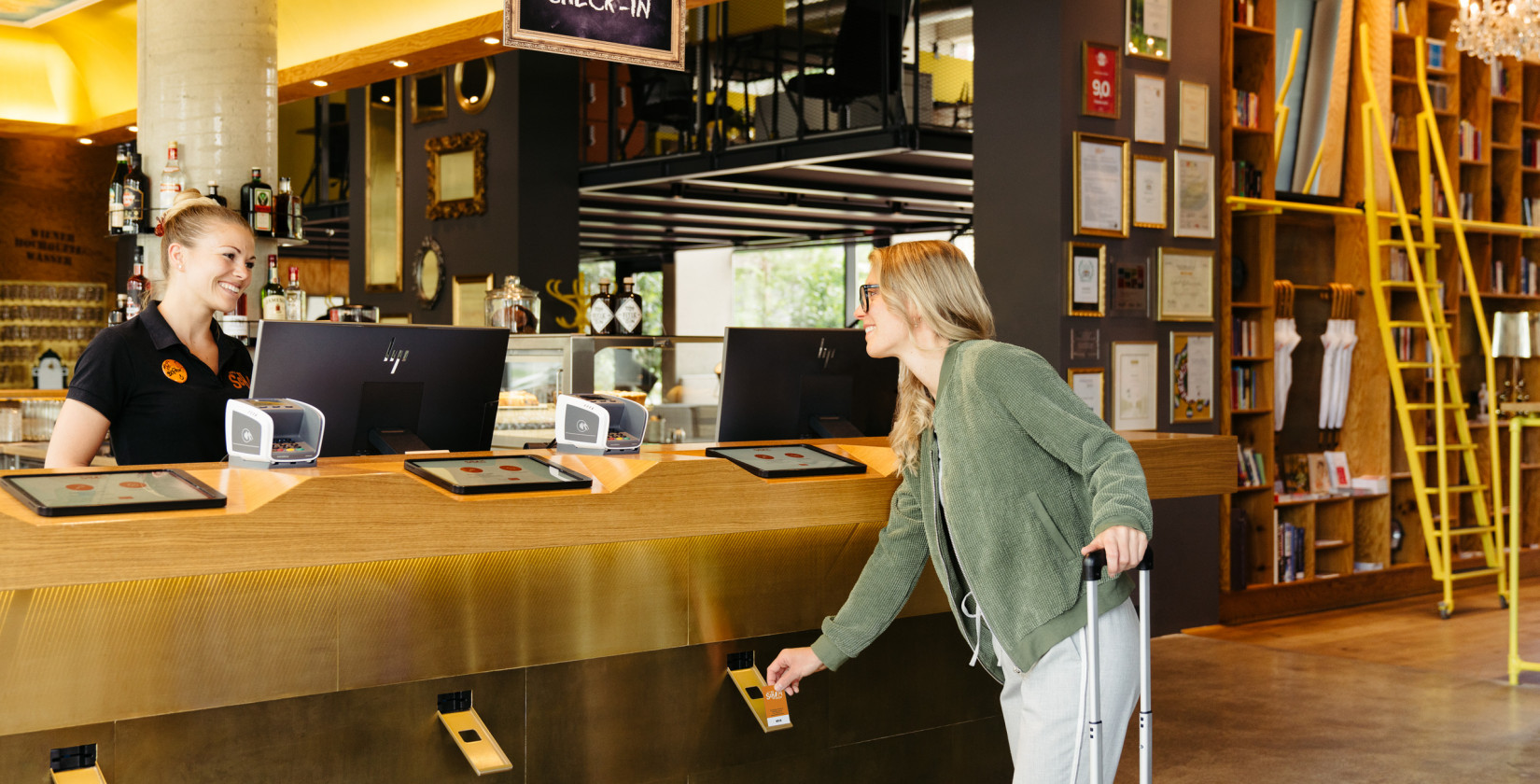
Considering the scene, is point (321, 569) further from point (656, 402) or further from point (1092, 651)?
point (656, 402)

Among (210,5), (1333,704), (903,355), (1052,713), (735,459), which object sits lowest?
(1333,704)

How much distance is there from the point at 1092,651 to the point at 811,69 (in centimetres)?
880

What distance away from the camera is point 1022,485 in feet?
6.95

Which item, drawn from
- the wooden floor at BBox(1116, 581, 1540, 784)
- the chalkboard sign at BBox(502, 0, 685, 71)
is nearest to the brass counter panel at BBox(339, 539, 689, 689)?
the chalkboard sign at BBox(502, 0, 685, 71)

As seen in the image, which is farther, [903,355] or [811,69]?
[811,69]

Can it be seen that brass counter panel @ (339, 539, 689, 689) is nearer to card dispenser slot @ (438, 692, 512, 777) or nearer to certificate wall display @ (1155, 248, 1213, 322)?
card dispenser slot @ (438, 692, 512, 777)

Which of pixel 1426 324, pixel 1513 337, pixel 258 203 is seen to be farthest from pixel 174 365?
pixel 1513 337

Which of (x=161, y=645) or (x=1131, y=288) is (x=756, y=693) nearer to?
(x=161, y=645)

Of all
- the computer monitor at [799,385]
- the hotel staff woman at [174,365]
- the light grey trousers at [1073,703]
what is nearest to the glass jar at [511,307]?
the hotel staff woman at [174,365]

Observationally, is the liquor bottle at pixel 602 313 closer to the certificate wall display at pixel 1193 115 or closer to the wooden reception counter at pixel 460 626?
the wooden reception counter at pixel 460 626

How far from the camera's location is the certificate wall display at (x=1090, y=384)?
580cm

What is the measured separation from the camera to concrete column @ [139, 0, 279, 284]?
4934mm

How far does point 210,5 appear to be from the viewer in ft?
16.2

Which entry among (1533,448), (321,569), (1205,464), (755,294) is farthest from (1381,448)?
(755,294)
